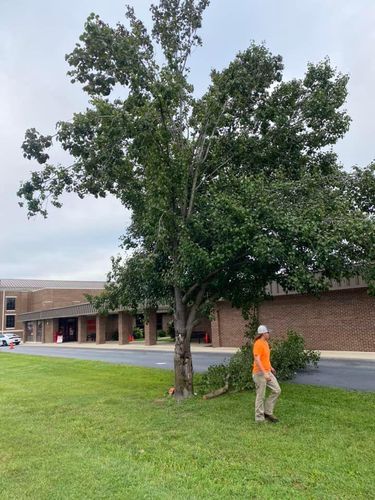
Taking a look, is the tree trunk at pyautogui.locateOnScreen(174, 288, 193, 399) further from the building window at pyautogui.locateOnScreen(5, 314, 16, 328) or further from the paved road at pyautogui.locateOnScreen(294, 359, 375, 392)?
the building window at pyautogui.locateOnScreen(5, 314, 16, 328)

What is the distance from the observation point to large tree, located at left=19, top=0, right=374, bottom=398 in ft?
30.3

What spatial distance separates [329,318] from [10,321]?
6700 cm

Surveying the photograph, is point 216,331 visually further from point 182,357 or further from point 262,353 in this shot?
point 262,353

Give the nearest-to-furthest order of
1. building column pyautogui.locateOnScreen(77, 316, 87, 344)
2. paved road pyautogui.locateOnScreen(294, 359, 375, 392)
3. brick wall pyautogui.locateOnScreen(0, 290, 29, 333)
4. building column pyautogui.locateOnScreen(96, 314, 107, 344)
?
paved road pyautogui.locateOnScreen(294, 359, 375, 392)
building column pyautogui.locateOnScreen(96, 314, 107, 344)
building column pyautogui.locateOnScreen(77, 316, 87, 344)
brick wall pyautogui.locateOnScreen(0, 290, 29, 333)

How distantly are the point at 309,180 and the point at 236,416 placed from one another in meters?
4.60

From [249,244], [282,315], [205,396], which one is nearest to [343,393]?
[205,396]

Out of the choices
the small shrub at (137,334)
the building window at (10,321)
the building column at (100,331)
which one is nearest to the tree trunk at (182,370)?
the building column at (100,331)

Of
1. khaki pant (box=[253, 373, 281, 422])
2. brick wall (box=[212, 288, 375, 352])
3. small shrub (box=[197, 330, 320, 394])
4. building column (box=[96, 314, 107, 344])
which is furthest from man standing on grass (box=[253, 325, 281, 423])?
building column (box=[96, 314, 107, 344])

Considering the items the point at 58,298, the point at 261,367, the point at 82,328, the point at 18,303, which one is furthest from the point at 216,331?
the point at 18,303

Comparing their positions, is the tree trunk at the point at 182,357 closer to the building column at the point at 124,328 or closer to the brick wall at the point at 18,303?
the building column at the point at 124,328

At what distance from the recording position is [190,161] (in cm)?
1067

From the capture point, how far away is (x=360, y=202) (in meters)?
9.64

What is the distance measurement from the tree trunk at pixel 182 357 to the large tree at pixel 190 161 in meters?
0.02

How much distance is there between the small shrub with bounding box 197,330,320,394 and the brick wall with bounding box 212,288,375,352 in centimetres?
832
